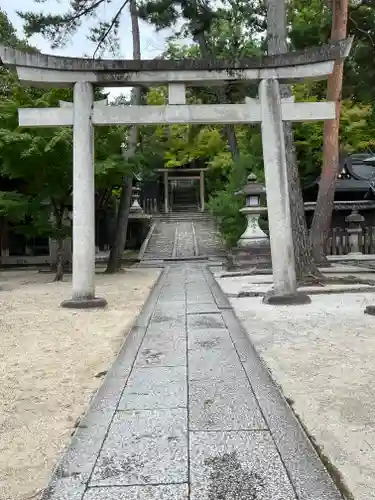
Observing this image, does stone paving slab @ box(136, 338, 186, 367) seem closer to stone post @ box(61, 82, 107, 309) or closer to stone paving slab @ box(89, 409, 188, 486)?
stone paving slab @ box(89, 409, 188, 486)

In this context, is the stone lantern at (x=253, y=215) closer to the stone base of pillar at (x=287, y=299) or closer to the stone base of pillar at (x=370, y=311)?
the stone base of pillar at (x=287, y=299)

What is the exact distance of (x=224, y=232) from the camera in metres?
20.4

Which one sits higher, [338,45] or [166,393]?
[338,45]

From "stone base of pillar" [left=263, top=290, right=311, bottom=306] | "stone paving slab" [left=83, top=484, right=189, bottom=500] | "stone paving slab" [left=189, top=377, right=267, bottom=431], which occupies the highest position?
"stone base of pillar" [left=263, top=290, right=311, bottom=306]

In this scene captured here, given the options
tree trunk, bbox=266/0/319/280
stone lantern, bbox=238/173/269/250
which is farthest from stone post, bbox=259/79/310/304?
stone lantern, bbox=238/173/269/250

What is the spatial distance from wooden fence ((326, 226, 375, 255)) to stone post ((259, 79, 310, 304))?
13.7 meters

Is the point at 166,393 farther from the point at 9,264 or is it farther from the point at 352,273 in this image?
the point at 9,264

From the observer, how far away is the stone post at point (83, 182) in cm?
818

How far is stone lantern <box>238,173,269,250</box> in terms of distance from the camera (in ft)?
57.3

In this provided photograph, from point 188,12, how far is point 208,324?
11294 millimetres

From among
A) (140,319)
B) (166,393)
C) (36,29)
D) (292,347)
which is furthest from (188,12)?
(166,393)

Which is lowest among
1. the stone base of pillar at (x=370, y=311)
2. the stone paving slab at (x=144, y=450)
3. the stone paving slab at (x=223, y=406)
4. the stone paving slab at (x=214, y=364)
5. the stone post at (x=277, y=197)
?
the stone paving slab at (x=144, y=450)

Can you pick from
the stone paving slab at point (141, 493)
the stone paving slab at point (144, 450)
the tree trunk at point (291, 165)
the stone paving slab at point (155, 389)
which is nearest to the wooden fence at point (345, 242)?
the tree trunk at point (291, 165)

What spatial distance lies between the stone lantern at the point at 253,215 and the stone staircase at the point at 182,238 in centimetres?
376
